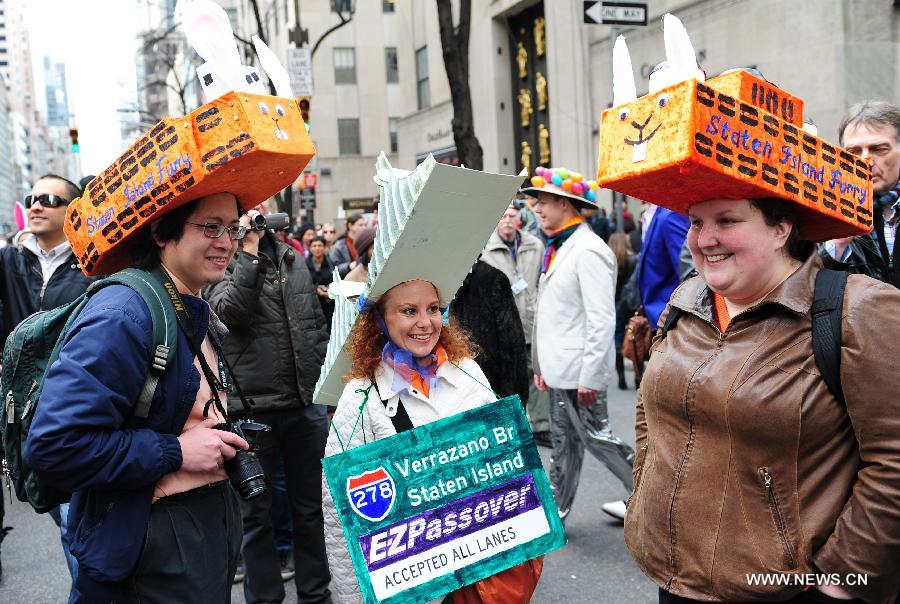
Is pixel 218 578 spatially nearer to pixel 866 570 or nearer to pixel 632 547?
pixel 632 547

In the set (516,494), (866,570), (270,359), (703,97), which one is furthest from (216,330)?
(866,570)

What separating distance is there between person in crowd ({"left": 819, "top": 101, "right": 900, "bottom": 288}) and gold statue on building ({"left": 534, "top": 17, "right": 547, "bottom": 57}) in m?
18.9

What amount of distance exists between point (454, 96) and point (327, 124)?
33.7m

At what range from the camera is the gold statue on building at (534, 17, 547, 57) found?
21378 mm

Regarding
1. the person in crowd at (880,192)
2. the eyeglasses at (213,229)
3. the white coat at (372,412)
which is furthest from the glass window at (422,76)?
the eyeglasses at (213,229)

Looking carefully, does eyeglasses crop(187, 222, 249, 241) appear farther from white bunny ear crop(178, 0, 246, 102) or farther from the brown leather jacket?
the brown leather jacket

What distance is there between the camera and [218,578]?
2578 millimetres

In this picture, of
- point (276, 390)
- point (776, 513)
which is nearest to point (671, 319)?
point (776, 513)

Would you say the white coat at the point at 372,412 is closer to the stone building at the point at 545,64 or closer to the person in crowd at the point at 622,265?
the person in crowd at the point at 622,265

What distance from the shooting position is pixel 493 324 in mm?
5383

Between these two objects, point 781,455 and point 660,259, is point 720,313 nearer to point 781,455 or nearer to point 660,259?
point 781,455

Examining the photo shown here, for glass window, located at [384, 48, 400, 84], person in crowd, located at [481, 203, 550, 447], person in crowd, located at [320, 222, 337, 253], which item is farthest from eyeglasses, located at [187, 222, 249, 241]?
glass window, located at [384, 48, 400, 84]

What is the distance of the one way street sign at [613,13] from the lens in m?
8.58

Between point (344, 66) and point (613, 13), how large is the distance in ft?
127
